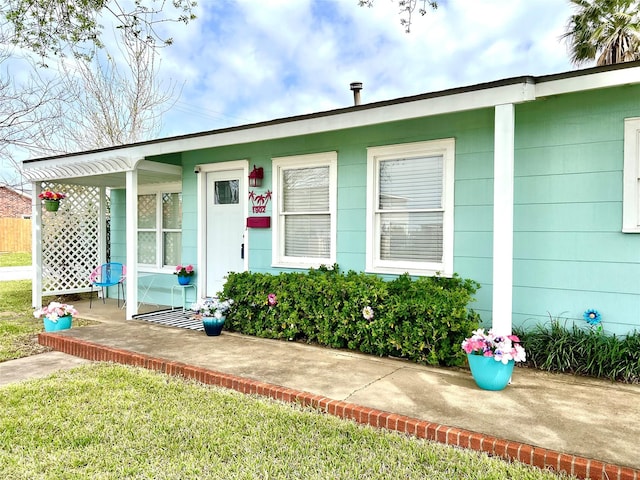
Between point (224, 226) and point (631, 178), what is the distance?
5.35 m

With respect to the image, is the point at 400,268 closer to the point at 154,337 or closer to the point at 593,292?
the point at 593,292

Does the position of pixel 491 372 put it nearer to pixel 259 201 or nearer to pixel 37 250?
pixel 259 201

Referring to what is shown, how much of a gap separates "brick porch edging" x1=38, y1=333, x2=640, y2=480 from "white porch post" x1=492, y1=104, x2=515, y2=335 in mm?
1412

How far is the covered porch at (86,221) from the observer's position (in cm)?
694

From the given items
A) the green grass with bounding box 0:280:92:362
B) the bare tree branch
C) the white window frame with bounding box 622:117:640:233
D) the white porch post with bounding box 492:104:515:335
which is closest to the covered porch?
the green grass with bounding box 0:280:92:362

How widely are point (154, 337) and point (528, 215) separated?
4552 millimetres

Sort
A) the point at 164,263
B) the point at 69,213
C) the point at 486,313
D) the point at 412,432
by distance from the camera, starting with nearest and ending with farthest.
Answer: the point at 412,432 < the point at 486,313 < the point at 164,263 < the point at 69,213

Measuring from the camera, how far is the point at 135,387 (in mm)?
3914

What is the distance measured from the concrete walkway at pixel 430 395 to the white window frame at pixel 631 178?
1459mm

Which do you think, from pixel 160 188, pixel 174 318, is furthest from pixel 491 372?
pixel 160 188

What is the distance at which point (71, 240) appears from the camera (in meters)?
8.91

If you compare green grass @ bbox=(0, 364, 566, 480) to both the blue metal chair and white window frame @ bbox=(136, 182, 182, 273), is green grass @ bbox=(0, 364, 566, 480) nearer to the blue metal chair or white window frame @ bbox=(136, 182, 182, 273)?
white window frame @ bbox=(136, 182, 182, 273)

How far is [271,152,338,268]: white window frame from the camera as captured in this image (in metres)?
5.90

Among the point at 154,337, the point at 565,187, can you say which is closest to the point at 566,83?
the point at 565,187
